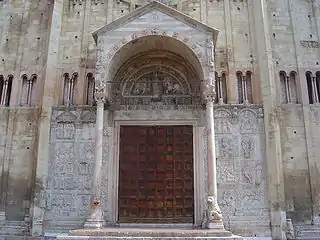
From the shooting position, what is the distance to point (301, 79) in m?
13.7

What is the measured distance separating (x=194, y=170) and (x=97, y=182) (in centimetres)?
338

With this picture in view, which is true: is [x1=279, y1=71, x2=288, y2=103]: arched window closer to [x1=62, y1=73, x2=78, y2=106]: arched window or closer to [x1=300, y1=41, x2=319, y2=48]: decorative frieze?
[x1=300, y1=41, x2=319, y2=48]: decorative frieze

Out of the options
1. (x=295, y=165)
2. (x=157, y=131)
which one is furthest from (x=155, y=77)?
(x=295, y=165)

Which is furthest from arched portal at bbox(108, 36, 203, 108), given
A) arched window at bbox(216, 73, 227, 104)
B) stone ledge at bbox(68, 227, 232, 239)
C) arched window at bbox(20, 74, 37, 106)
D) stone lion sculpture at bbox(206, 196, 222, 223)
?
stone ledge at bbox(68, 227, 232, 239)

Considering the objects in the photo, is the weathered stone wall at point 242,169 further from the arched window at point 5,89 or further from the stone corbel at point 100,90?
the arched window at point 5,89

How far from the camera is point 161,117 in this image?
13.2m

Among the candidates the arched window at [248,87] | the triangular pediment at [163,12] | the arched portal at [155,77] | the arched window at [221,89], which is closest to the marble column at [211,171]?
the arched portal at [155,77]

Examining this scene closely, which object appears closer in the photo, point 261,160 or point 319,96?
point 261,160

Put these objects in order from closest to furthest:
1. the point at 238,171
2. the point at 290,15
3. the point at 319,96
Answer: the point at 238,171
the point at 319,96
the point at 290,15

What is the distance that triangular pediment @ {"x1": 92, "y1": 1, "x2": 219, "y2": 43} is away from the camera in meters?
12.2

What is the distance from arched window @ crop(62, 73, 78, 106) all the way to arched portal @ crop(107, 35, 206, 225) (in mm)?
1477

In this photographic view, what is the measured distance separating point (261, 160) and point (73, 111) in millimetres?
6770

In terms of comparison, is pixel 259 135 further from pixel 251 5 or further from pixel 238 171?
pixel 251 5

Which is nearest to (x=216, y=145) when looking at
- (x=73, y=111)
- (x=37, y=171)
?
(x=73, y=111)
